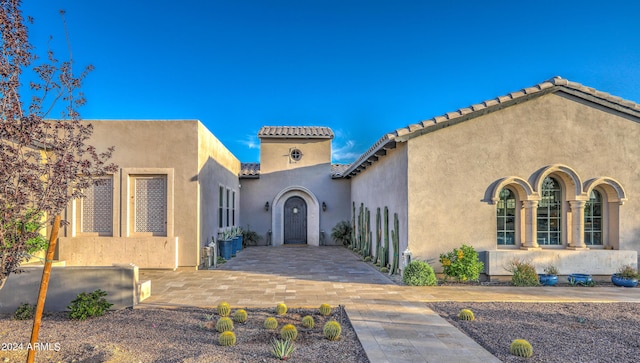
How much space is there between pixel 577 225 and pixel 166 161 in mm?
12289

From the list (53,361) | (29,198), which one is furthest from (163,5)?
(53,361)

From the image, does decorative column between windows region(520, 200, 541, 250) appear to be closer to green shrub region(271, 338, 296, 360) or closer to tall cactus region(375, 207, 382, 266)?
tall cactus region(375, 207, 382, 266)

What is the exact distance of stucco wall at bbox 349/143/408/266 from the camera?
10.2 m

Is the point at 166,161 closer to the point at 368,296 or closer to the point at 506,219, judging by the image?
the point at 368,296

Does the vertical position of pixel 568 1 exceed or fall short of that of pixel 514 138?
it exceeds it

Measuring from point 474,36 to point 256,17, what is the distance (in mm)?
8616

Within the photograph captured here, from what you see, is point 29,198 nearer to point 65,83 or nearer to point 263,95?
point 65,83

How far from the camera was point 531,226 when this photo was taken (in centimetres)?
998

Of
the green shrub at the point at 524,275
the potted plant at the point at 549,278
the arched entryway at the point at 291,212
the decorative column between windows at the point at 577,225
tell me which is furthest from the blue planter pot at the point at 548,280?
the arched entryway at the point at 291,212

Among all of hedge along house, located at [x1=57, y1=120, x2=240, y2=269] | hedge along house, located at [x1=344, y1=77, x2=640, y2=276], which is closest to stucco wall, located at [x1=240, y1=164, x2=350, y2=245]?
hedge along house, located at [x1=57, y1=120, x2=240, y2=269]

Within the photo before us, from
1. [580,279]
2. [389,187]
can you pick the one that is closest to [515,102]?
[389,187]

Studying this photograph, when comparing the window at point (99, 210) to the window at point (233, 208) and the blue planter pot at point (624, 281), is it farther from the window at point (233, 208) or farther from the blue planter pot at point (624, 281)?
the blue planter pot at point (624, 281)

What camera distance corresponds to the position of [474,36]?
14.2 m

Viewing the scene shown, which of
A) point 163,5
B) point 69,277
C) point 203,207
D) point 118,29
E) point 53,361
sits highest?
point 163,5
